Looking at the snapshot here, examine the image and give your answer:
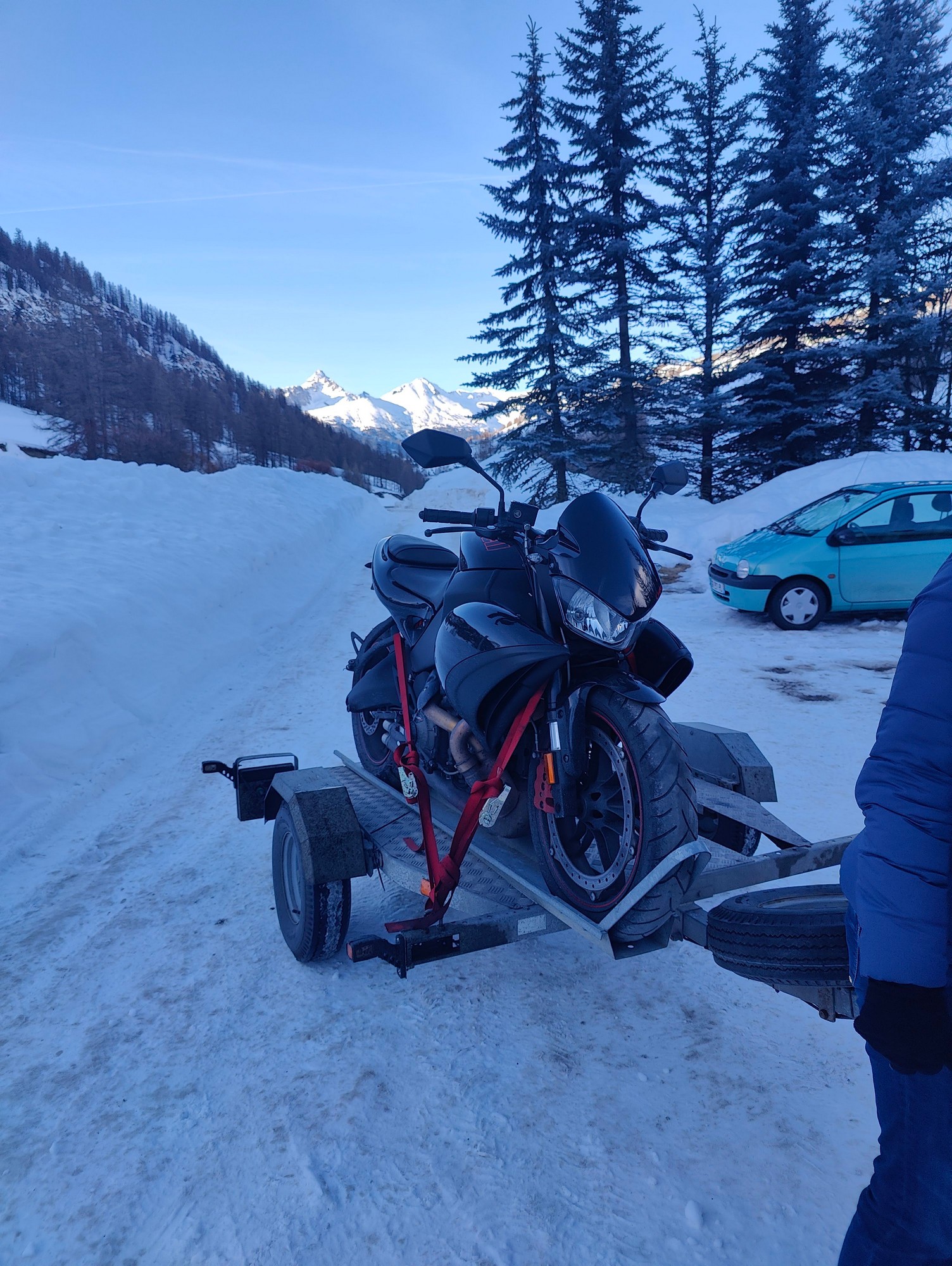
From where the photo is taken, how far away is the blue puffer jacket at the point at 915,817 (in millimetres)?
1340

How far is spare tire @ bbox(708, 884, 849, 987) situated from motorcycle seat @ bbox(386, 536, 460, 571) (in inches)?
105

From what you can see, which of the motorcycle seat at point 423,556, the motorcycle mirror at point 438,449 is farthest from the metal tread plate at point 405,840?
the motorcycle mirror at point 438,449

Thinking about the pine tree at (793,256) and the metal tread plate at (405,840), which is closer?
the metal tread plate at (405,840)

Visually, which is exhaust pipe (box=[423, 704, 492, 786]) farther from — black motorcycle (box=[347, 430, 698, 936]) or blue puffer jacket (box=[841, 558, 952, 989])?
blue puffer jacket (box=[841, 558, 952, 989])

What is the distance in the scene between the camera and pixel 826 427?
784 inches

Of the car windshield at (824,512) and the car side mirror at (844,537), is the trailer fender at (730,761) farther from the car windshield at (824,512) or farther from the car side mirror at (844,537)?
the car windshield at (824,512)

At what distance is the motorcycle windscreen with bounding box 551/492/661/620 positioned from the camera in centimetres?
252

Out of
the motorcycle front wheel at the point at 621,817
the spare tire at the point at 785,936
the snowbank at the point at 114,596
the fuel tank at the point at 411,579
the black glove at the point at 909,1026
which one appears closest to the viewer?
the black glove at the point at 909,1026

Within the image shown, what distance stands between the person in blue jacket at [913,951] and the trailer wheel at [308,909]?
2104mm

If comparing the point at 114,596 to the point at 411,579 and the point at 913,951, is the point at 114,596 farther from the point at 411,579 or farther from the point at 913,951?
the point at 913,951

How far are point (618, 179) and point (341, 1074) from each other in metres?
23.9

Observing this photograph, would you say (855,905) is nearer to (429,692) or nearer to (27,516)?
(429,692)

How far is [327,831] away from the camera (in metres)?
3.09

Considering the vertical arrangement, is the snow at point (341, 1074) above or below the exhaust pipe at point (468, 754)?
below
